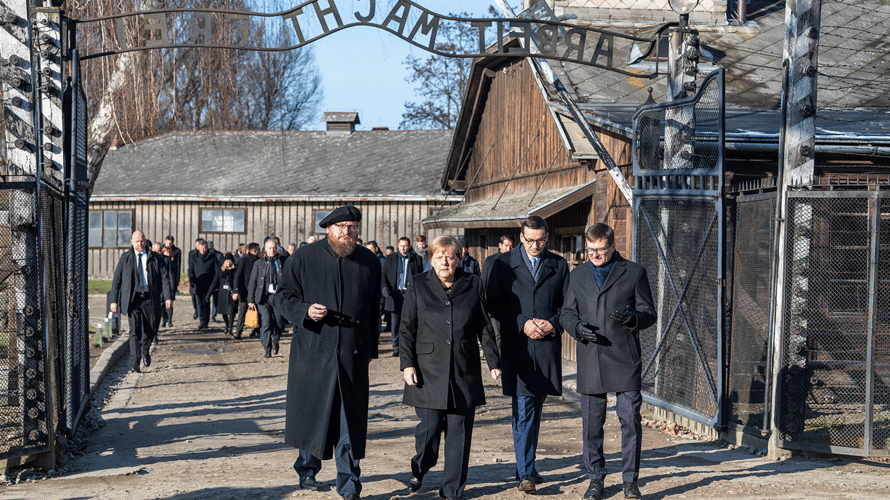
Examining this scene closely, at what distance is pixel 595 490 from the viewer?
21.0 feet

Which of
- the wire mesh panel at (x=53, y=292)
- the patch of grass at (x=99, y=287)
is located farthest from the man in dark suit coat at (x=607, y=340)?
the patch of grass at (x=99, y=287)

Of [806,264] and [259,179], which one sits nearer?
[806,264]

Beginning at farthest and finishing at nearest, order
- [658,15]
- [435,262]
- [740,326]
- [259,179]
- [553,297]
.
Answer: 1. [259,179]
2. [658,15]
3. [740,326]
4. [553,297]
5. [435,262]

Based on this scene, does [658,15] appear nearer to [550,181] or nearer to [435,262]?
[550,181]

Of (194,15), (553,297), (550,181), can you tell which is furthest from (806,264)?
(550,181)

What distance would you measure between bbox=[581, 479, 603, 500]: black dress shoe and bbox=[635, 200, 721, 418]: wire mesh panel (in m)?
2.44

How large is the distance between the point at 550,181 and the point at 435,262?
9.45 meters

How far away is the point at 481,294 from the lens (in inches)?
266

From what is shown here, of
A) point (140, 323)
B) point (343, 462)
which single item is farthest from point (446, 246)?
point (140, 323)

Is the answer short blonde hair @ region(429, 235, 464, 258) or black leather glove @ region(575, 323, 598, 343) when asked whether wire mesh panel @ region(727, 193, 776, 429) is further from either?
short blonde hair @ region(429, 235, 464, 258)

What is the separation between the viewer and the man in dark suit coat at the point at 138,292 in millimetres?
12328

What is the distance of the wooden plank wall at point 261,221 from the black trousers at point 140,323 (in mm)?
16275

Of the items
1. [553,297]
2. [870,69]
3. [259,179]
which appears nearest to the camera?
[553,297]

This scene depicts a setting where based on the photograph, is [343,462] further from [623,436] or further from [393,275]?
[393,275]
